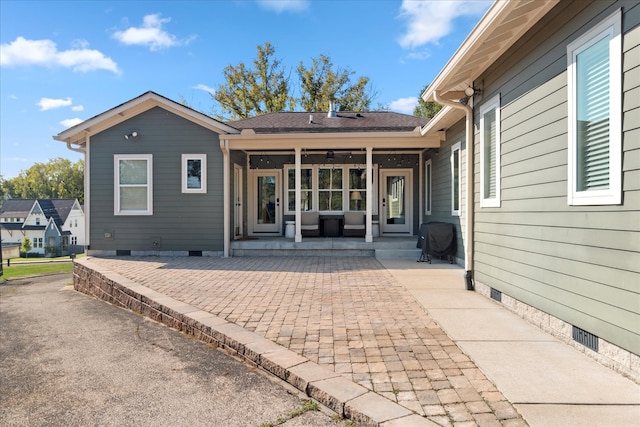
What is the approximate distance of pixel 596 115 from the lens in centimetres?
320

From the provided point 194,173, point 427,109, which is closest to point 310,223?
point 194,173

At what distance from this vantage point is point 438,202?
968 centimetres

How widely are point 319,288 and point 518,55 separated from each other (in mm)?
3975

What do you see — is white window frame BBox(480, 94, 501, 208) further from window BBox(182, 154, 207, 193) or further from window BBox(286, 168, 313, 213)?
window BBox(286, 168, 313, 213)

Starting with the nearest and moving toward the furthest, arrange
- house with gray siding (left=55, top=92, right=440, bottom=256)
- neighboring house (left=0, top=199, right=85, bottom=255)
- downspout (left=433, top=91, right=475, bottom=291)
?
downspout (left=433, top=91, right=475, bottom=291) < house with gray siding (left=55, top=92, right=440, bottom=256) < neighboring house (left=0, top=199, right=85, bottom=255)

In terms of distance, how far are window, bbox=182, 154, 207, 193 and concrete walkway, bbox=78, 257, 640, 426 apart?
353cm

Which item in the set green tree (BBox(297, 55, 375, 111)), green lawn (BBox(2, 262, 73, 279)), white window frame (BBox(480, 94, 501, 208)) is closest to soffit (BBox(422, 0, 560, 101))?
white window frame (BBox(480, 94, 501, 208))

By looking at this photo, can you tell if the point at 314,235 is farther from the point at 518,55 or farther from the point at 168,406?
the point at 168,406

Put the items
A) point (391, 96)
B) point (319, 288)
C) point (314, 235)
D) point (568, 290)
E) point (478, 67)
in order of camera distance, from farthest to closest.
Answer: point (391, 96)
point (314, 235)
point (319, 288)
point (478, 67)
point (568, 290)

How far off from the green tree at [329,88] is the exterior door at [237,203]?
1607cm

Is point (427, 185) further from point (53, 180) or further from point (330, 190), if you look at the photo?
point (53, 180)

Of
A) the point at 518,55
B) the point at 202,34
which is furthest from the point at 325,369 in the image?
the point at 202,34

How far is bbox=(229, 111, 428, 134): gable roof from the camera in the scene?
33.9 ft

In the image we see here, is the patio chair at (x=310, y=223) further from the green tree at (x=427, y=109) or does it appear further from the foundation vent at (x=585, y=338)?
the green tree at (x=427, y=109)
